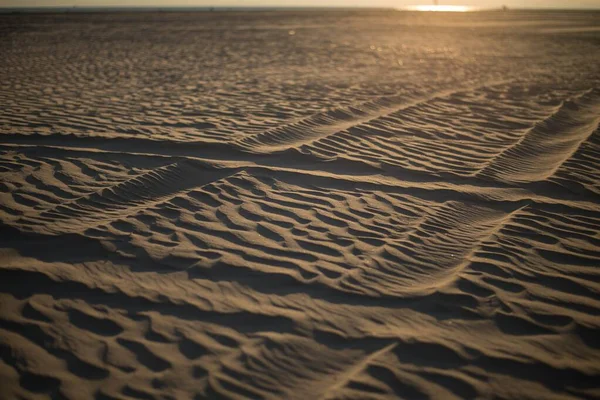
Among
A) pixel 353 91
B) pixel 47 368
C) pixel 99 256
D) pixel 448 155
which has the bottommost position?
pixel 47 368

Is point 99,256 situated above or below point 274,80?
below

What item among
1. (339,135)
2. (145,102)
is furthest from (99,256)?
(145,102)

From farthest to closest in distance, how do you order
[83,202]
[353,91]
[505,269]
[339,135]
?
[353,91] < [339,135] < [83,202] < [505,269]

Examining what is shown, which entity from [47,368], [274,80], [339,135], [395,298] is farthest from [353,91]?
[47,368]

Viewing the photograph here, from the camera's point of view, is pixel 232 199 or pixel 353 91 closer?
pixel 232 199

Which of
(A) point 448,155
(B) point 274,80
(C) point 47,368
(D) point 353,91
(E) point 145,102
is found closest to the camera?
(C) point 47,368

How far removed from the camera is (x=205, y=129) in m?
6.01

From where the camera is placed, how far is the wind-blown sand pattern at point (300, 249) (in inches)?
91.8

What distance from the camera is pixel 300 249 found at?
10.9ft

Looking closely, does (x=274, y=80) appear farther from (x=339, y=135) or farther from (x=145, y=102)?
Answer: (x=339, y=135)

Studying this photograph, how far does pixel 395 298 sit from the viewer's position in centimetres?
282

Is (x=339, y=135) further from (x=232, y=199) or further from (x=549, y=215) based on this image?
(x=549, y=215)

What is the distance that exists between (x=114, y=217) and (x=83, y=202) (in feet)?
1.53

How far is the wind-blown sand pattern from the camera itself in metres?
2.33
